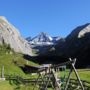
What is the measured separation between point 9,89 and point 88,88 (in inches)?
391

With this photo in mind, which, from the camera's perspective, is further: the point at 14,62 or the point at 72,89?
the point at 14,62

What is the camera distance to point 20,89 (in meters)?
47.3

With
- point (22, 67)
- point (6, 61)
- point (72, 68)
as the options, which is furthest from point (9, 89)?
point (6, 61)

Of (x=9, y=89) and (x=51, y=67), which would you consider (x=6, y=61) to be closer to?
(x=9, y=89)

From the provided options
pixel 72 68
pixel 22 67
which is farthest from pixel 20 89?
pixel 22 67

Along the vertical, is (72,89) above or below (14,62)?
below

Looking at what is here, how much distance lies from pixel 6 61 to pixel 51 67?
14050 cm

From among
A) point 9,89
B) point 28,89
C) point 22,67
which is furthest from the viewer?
point 22,67

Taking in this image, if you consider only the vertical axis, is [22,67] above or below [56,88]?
above

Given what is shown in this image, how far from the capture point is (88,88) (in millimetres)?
48750

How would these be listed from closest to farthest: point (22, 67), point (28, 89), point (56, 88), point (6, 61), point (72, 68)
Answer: point (72, 68) < point (56, 88) < point (28, 89) < point (22, 67) < point (6, 61)

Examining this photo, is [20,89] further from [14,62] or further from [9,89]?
[14,62]

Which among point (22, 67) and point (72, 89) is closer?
point (72, 89)

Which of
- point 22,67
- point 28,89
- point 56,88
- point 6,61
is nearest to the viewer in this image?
point 56,88
